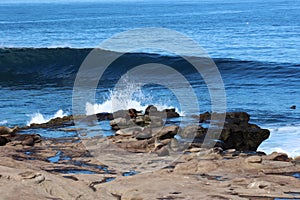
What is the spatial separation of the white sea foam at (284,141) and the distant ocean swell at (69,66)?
35.1 ft

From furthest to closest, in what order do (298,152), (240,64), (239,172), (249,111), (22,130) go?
(240,64), (249,111), (22,130), (298,152), (239,172)

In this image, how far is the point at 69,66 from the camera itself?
31.3 meters

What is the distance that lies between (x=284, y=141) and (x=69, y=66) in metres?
20.3

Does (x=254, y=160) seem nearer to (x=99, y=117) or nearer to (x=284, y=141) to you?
(x=284, y=141)

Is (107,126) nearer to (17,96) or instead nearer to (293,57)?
(17,96)

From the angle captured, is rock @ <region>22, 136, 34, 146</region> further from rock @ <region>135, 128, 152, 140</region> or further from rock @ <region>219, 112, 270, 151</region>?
rock @ <region>219, 112, 270, 151</region>

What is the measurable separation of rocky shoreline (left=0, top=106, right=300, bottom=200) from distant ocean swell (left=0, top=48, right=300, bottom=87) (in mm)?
13223

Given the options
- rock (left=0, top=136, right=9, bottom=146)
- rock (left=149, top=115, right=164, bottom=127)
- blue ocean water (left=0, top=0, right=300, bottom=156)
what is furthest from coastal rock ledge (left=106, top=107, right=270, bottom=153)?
rock (left=0, top=136, right=9, bottom=146)

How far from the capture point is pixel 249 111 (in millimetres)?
16891

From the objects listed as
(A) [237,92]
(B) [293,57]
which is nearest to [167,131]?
(A) [237,92]

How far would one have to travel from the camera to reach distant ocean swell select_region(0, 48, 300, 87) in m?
26.2

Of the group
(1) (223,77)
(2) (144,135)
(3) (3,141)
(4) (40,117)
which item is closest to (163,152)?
(2) (144,135)

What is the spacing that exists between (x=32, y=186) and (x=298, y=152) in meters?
5.93

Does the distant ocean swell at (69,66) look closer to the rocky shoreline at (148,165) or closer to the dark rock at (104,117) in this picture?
the dark rock at (104,117)
